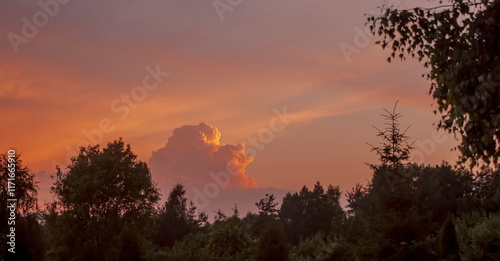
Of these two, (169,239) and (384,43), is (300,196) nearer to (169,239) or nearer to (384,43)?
(169,239)

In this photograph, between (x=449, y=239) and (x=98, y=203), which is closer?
(x=449, y=239)

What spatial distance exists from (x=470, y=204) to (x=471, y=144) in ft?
211

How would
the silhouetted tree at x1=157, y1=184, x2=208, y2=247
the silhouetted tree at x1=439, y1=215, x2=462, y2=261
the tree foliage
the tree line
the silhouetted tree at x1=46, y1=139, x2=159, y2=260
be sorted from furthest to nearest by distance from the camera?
the silhouetted tree at x1=157, y1=184, x2=208, y2=247 → the silhouetted tree at x1=46, y1=139, x2=159, y2=260 → the silhouetted tree at x1=439, y1=215, x2=462, y2=261 → the tree line → the tree foliage

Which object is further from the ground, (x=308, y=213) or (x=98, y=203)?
(x=308, y=213)

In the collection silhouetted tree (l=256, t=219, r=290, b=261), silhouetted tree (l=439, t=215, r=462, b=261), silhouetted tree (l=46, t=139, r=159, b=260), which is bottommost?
silhouetted tree (l=439, t=215, r=462, b=261)

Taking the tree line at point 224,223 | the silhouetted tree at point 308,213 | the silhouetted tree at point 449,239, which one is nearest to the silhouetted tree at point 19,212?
the tree line at point 224,223

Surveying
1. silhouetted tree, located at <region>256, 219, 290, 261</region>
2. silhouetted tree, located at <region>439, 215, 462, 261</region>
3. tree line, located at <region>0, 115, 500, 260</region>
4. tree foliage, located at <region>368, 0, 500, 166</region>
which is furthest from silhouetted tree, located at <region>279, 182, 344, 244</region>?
tree foliage, located at <region>368, 0, 500, 166</region>

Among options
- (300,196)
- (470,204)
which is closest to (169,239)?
(470,204)

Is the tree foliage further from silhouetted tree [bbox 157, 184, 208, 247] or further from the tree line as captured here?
silhouetted tree [bbox 157, 184, 208, 247]

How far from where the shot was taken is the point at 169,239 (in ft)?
224

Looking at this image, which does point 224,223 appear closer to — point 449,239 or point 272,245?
point 272,245

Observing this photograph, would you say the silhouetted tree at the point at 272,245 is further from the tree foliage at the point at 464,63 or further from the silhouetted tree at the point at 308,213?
the silhouetted tree at the point at 308,213

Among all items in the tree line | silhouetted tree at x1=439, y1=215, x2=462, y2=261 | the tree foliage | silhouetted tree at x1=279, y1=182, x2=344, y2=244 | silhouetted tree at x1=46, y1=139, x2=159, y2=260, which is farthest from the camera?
silhouetted tree at x1=279, y1=182, x2=344, y2=244

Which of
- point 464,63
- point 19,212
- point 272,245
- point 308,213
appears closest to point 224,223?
point 272,245
